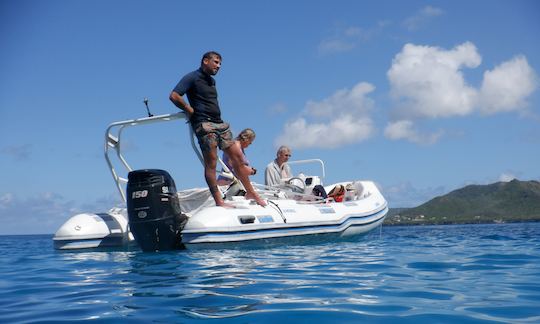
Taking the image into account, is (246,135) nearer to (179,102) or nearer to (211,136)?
(211,136)

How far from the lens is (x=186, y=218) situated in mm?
6609

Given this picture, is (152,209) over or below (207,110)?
below

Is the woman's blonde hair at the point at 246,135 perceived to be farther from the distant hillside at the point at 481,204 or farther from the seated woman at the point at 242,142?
the distant hillside at the point at 481,204

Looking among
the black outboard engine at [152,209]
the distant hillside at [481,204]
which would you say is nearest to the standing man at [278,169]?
the black outboard engine at [152,209]

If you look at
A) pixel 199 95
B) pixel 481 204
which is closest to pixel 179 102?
pixel 199 95

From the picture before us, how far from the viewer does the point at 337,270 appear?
4.29 m

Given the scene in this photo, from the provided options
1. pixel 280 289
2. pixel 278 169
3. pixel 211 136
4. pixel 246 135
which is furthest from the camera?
pixel 278 169

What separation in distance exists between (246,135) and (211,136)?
4.53ft

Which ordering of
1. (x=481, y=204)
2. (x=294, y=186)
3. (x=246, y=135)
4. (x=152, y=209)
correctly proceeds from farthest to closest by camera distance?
(x=481, y=204) → (x=294, y=186) → (x=246, y=135) → (x=152, y=209)

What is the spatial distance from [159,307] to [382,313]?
1209mm

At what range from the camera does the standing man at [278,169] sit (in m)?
9.22

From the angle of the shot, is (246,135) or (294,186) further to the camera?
(294,186)

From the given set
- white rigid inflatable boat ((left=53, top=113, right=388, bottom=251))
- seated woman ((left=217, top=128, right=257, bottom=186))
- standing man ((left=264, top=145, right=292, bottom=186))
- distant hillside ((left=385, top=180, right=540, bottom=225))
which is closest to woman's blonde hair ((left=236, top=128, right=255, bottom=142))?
seated woman ((left=217, top=128, right=257, bottom=186))

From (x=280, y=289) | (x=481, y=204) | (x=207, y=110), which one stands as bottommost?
(x=481, y=204)
